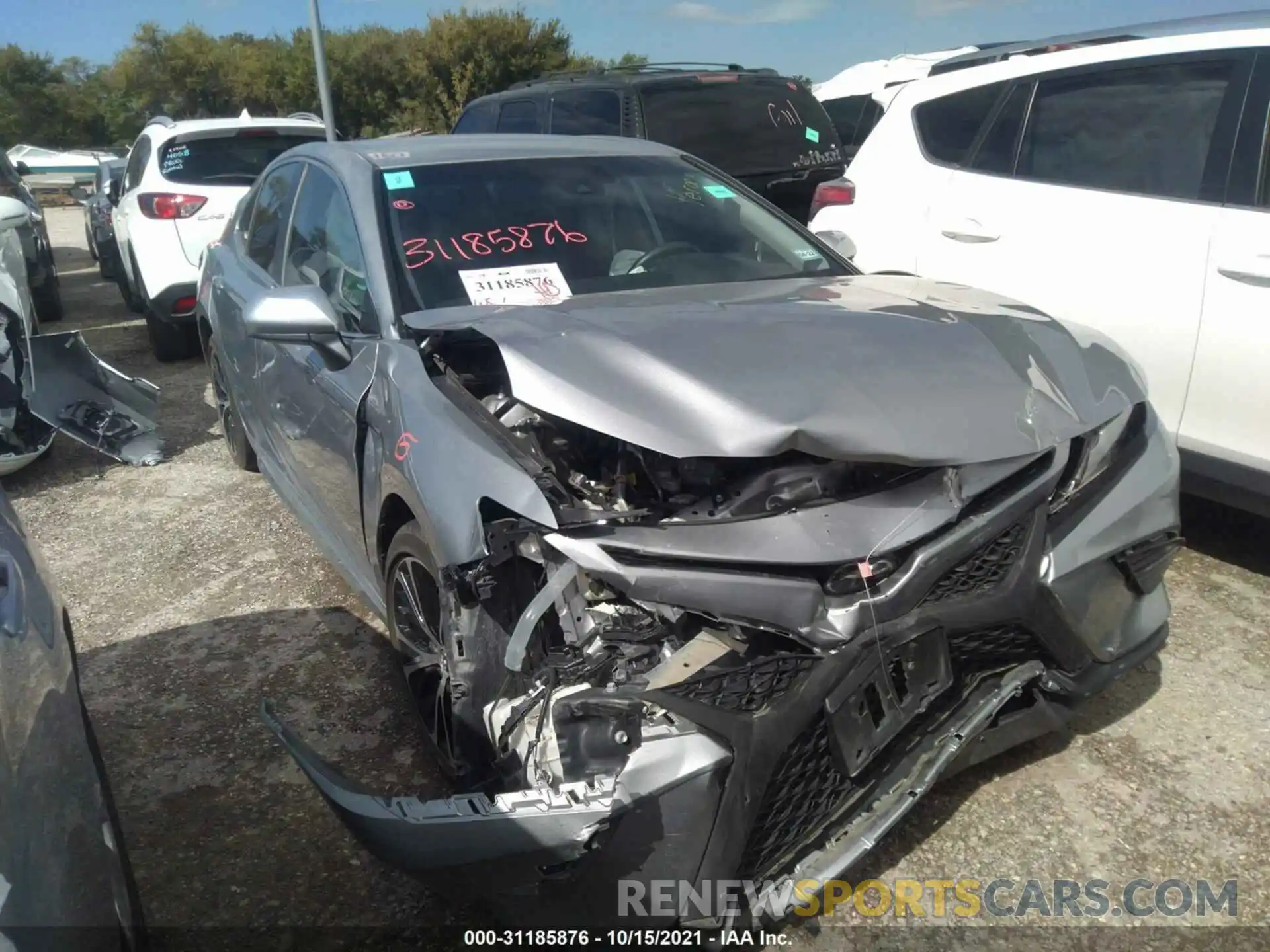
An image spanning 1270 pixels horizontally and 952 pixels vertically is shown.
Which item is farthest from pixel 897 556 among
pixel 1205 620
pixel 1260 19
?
pixel 1260 19

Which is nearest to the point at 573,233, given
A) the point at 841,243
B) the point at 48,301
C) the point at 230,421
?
the point at 841,243

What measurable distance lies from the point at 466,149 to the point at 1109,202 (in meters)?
2.50

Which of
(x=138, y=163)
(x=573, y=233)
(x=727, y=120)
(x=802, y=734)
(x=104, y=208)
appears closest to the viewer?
(x=802, y=734)

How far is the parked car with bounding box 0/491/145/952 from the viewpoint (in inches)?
54.7

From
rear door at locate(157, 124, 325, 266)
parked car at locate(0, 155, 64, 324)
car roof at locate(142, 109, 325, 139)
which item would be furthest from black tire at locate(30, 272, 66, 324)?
rear door at locate(157, 124, 325, 266)

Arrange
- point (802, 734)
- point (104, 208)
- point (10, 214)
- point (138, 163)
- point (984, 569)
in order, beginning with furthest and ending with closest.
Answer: point (104, 208), point (138, 163), point (10, 214), point (984, 569), point (802, 734)

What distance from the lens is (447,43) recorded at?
36031mm

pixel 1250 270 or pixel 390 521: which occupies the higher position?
pixel 1250 270

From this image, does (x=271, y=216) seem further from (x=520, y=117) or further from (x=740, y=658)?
(x=520, y=117)

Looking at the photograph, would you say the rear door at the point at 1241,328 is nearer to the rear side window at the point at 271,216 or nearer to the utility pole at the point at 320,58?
the rear side window at the point at 271,216

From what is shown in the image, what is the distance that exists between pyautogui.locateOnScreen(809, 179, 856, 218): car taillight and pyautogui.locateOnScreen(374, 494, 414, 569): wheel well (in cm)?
336

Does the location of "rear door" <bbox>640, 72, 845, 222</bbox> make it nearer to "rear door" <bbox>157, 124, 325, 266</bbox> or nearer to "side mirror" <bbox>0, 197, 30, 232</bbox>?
"rear door" <bbox>157, 124, 325, 266</bbox>

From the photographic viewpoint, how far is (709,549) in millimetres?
2002

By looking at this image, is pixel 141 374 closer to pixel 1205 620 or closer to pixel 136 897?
pixel 136 897
